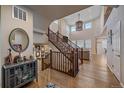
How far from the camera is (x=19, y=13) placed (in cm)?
345

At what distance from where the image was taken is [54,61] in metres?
5.46

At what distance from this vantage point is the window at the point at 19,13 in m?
3.29

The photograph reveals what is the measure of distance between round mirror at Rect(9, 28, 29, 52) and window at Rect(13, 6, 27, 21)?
357 millimetres

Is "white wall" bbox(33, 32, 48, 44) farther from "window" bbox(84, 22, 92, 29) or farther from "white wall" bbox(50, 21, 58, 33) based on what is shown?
"window" bbox(84, 22, 92, 29)

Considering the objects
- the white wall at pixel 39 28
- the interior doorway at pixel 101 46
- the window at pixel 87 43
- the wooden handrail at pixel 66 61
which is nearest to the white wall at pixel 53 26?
the white wall at pixel 39 28

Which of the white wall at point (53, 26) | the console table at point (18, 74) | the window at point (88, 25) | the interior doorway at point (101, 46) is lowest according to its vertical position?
the console table at point (18, 74)

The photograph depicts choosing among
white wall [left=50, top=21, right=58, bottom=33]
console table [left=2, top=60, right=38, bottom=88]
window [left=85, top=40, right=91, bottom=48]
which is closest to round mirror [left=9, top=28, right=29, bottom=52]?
console table [left=2, top=60, right=38, bottom=88]

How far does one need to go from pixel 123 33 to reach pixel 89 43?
30.1ft

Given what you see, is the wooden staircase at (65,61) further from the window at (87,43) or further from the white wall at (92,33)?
the window at (87,43)

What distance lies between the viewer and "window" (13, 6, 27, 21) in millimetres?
3295

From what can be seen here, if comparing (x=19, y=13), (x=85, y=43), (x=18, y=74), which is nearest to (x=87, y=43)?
(x=85, y=43)

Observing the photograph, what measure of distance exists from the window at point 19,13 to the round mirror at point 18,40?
14.1 inches
